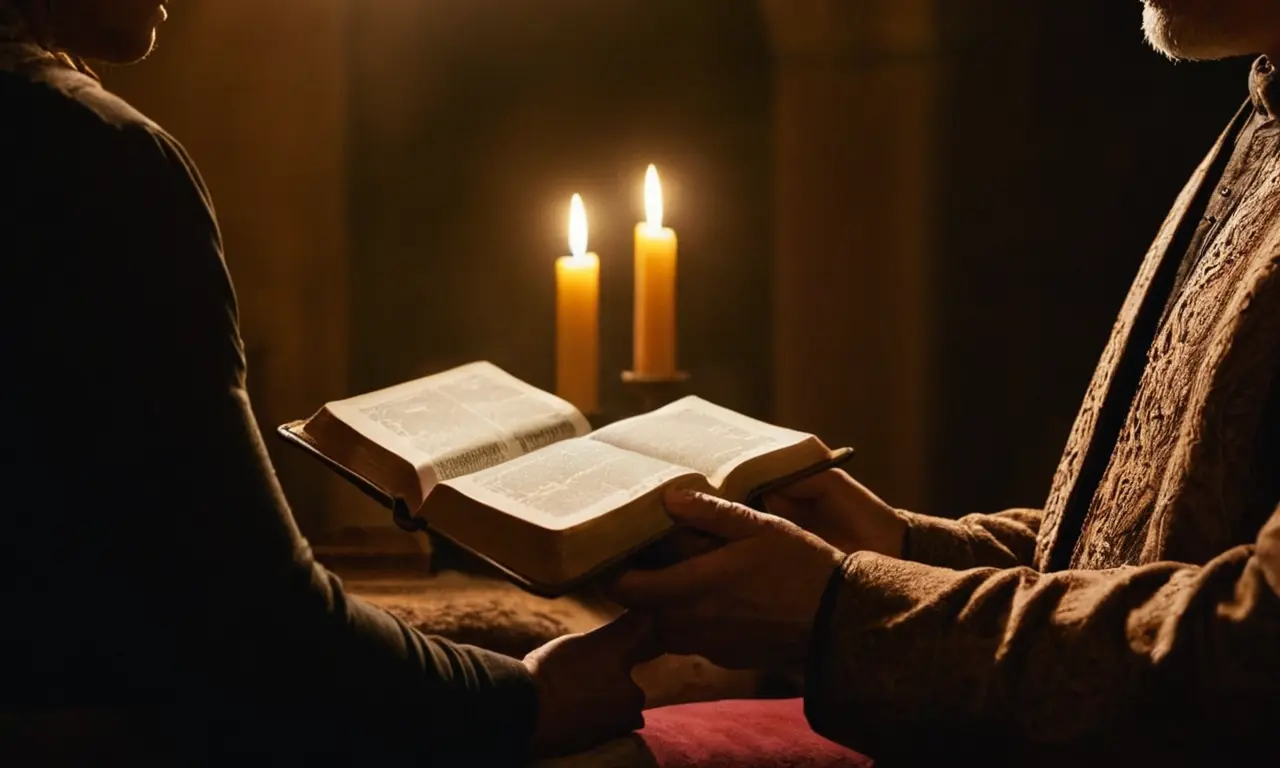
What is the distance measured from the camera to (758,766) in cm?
110

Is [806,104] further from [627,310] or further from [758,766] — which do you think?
[758,766]

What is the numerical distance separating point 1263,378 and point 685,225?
1.38 m

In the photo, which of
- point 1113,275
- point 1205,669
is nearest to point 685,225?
point 1113,275

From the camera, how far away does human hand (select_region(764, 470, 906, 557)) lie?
1.31 m

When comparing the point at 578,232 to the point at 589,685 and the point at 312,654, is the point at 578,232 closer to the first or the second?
the point at 589,685

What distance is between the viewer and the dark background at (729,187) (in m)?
2.08

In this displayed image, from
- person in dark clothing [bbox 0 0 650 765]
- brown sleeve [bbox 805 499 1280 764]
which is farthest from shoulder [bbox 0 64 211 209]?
brown sleeve [bbox 805 499 1280 764]

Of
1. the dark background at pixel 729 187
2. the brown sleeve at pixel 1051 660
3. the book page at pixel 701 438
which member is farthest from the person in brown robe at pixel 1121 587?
the dark background at pixel 729 187

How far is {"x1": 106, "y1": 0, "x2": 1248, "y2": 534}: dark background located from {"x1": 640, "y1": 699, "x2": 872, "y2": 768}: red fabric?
1.05m

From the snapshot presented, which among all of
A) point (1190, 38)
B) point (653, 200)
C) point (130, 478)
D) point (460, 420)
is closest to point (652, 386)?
point (653, 200)

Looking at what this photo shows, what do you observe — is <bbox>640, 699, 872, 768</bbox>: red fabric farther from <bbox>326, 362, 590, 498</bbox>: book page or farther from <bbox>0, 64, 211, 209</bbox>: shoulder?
<bbox>0, 64, 211, 209</bbox>: shoulder

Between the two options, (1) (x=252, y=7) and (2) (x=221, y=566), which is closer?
(2) (x=221, y=566)

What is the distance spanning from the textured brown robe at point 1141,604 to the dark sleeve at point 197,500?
396mm

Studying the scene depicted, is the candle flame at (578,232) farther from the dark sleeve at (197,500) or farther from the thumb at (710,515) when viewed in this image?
the dark sleeve at (197,500)
